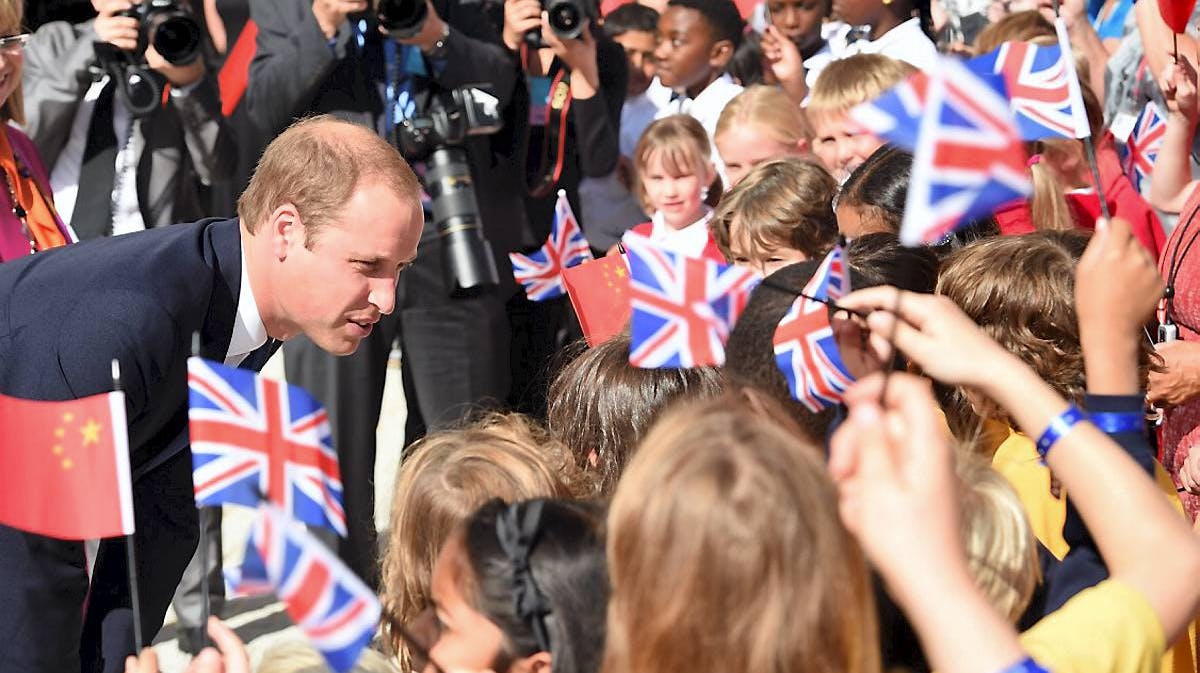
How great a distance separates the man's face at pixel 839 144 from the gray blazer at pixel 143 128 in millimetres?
1770

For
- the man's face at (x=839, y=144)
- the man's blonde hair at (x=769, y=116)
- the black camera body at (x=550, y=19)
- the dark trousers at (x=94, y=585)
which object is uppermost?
the black camera body at (x=550, y=19)

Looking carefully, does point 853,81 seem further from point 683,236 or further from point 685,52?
point 685,52

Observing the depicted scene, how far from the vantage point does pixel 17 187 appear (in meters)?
3.92

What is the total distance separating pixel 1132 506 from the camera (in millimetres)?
1708

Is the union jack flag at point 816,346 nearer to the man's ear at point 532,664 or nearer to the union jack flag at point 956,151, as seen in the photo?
the union jack flag at point 956,151

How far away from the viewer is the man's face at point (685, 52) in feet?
19.0

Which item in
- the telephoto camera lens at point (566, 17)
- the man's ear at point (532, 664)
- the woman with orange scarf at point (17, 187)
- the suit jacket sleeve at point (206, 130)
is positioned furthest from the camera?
the telephoto camera lens at point (566, 17)

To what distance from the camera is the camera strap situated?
5230mm

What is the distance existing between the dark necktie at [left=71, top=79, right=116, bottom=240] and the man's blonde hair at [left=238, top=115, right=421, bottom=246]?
6.62 ft

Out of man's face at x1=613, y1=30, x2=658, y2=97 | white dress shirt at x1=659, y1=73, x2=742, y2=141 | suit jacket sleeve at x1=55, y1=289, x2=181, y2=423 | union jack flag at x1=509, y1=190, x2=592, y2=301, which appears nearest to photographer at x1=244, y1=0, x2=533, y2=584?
union jack flag at x1=509, y1=190, x2=592, y2=301

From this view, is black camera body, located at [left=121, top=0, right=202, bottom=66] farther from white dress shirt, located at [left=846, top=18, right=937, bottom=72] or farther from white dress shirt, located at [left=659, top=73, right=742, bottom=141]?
white dress shirt, located at [left=846, top=18, right=937, bottom=72]

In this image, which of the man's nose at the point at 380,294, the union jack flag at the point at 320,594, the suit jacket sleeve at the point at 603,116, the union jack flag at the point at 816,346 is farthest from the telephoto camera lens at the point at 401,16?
the union jack flag at the point at 320,594

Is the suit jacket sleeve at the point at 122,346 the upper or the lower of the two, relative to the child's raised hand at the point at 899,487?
upper

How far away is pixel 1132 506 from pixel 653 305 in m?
0.75
